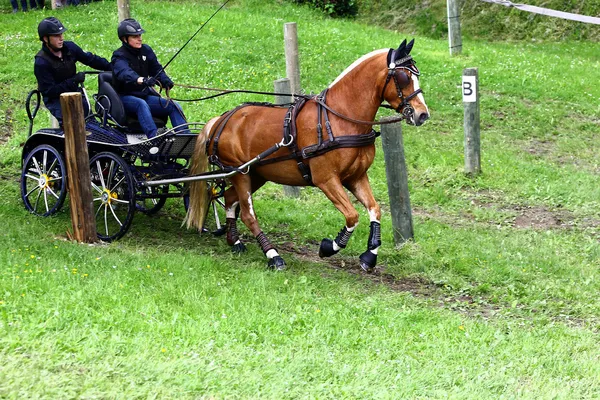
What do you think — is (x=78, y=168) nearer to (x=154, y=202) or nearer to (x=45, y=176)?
(x=45, y=176)

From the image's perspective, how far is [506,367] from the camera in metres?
5.76

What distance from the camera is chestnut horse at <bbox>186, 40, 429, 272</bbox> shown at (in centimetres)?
754

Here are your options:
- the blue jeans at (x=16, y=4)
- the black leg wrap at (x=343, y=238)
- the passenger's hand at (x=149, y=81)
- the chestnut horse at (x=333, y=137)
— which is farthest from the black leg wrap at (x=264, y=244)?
the blue jeans at (x=16, y=4)

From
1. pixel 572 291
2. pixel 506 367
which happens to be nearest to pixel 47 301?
pixel 506 367

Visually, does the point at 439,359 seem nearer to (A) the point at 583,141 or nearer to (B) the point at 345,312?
(B) the point at 345,312

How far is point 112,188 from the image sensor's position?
880cm

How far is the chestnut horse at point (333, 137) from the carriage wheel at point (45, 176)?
1.91 m

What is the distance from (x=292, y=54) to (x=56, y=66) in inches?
→ 125

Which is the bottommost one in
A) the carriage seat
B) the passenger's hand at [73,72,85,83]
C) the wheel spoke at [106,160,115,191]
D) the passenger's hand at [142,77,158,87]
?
the wheel spoke at [106,160,115,191]

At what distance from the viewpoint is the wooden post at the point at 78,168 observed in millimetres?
8281

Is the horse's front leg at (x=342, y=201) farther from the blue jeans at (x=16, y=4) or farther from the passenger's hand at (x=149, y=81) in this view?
the blue jeans at (x=16, y=4)

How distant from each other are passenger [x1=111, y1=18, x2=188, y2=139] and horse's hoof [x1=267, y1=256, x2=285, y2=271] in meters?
1.84

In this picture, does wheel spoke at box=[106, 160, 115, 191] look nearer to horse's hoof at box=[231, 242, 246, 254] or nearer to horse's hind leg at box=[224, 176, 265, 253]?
horse's hind leg at box=[224, 176, 265, 253]

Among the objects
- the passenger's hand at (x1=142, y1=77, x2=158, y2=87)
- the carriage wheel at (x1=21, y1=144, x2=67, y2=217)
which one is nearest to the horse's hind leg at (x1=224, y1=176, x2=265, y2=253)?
the passenger's hand at (x1=142, y1=77, x2=158, y2=87)
